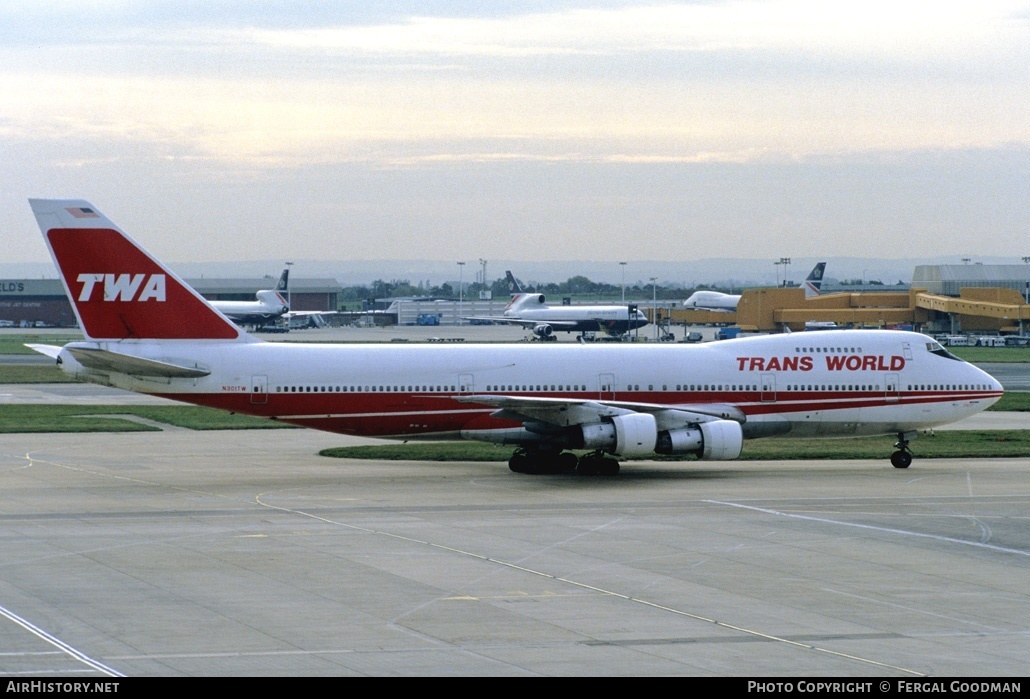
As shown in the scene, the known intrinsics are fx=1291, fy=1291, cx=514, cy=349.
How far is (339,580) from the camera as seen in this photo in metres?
22.9

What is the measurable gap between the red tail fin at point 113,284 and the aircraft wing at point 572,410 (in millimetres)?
8473

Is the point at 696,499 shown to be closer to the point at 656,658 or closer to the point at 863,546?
the point at 863,546

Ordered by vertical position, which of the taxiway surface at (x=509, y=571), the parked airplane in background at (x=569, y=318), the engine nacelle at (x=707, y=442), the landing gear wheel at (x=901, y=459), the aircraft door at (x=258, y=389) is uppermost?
the parked airplane in background at (x=569, y=318)

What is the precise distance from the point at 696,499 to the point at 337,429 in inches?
467

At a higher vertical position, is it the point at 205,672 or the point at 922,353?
the point at 922,353

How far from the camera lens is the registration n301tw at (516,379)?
37.8 m

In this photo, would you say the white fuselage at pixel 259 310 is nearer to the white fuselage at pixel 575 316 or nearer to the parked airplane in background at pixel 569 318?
the parked airplane in background at pixel 569 318

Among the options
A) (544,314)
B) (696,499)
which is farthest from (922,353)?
(544,314)

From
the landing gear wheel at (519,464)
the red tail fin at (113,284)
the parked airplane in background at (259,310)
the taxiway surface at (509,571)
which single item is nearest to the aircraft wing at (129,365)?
the red tail fin at (113,284)

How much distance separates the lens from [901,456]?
4128cm

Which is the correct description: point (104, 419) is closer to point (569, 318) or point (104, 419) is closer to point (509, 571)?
point (509, 571)

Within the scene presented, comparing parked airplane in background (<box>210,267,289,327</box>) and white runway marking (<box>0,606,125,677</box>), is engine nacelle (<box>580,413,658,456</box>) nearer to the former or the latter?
white runway marking (<box>0,606,125,677</box>)

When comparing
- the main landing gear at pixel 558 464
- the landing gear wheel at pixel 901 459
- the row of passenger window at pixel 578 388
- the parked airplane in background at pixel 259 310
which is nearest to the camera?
the row of passenger window at pixel 578 388

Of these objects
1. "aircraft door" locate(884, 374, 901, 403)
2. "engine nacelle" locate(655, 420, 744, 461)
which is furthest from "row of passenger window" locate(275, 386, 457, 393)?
"aircraft door" locate(884, 374, 901, 403)
